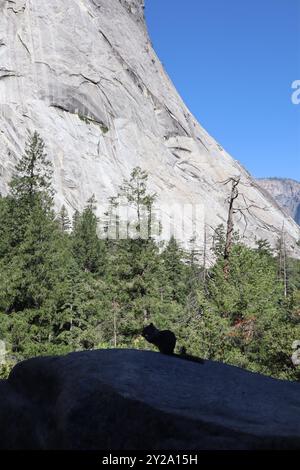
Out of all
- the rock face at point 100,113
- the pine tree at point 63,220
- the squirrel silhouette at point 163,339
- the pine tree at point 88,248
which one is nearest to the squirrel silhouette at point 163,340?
the squirrel silhouette at point 163,339

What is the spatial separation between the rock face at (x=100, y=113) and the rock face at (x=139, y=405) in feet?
186

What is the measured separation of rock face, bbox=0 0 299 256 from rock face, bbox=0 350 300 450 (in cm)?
5665

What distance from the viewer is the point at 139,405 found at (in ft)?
11.0

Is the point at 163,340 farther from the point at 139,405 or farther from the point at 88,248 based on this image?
the point at 88,248

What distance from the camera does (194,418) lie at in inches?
124

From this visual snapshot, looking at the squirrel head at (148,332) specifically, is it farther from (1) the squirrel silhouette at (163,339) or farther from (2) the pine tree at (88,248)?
(2) the pine tree at (88,248)

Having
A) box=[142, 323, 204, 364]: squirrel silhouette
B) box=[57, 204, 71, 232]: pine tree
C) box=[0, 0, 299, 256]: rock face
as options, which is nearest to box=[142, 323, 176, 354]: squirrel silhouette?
box=[142, 323, 204, 364]: squirrel silhouette

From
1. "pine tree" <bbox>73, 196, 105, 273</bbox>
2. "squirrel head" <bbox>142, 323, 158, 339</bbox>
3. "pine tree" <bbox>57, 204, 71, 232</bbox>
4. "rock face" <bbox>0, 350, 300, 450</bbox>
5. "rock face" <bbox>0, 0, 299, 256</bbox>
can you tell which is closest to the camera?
"rock face" <bbox>0, 350, 300, 450</bbox>

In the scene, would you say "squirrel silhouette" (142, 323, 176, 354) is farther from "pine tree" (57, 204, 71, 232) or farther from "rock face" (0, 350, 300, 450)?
"pine tree" (57, 204, 71, 232)

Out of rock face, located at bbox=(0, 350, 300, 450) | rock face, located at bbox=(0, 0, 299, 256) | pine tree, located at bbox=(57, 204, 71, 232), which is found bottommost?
rock face, located at bbox=(0, 350, 300, 450)

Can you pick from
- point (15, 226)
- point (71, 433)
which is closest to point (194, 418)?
point (71, 433)

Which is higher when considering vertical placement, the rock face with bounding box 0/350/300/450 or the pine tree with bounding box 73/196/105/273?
the pine tree with bounding box 73/196/105/273

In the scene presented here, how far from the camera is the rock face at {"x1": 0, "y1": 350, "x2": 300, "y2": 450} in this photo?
10.0 ft
